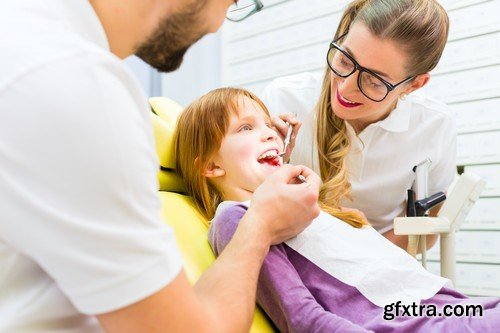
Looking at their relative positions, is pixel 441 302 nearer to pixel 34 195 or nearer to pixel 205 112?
pixel 205 112

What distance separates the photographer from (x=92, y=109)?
24.9 inches

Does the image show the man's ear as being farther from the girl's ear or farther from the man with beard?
the man with beard

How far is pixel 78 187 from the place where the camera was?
636 mm

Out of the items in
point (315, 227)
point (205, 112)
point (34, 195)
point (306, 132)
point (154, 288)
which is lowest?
point (306, 132)

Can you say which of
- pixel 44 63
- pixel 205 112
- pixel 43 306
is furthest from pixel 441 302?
pixel 44 63

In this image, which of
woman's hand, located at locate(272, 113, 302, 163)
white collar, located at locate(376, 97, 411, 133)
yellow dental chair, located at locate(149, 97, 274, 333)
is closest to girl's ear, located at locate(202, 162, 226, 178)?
yellow dental chair, located at locate(149, 97, 274, 333)

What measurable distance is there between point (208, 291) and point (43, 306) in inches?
10.0

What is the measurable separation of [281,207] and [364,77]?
784 millimetres

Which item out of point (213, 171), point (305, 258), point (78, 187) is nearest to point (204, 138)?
point (213, 171)

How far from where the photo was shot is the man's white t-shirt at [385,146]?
1.98 m

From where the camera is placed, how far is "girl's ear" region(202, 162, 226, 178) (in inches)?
63.6

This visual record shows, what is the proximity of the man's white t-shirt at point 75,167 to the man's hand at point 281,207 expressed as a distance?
16.3 inches

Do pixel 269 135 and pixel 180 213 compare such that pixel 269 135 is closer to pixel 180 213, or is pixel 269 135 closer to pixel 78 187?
pixel 180 213

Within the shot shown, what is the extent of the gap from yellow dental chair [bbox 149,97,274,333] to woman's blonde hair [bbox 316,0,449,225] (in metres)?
0.39
